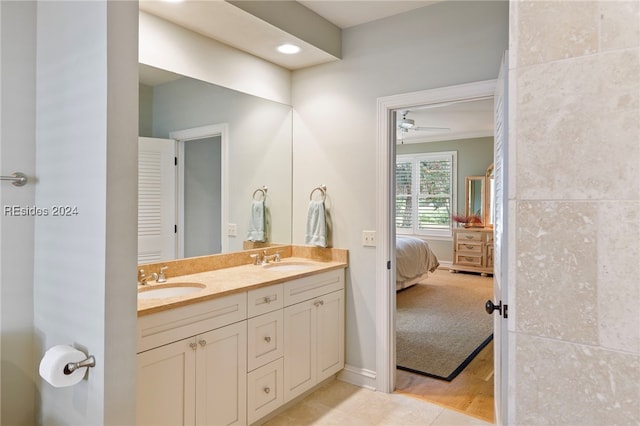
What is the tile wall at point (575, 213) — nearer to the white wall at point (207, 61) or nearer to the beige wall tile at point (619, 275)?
the beige wall tile at point (619, 275)

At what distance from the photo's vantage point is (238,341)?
2158 mm

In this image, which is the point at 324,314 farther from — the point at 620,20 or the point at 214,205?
the point at 620,20

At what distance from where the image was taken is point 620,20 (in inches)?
27.8

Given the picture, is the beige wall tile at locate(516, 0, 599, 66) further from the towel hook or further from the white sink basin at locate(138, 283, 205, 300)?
the white sink basin at locate(138, 283, 205, 300)

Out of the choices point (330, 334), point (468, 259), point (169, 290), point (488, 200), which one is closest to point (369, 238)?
point (330, 334)

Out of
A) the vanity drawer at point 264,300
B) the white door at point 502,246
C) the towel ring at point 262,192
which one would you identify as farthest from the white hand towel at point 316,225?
the white door at point 502,246

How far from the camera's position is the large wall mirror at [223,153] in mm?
2439

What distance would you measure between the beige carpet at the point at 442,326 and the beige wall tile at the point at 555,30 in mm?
2783

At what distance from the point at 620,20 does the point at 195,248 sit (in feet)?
7.95

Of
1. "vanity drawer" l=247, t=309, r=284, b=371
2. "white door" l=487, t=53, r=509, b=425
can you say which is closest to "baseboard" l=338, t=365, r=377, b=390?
"vanity drawer" l=247, t=309, r=284, b=371

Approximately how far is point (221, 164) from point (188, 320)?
4.38ft

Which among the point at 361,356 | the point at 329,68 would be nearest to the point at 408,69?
the point at 329,68

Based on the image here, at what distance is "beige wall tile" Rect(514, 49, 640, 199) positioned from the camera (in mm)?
703

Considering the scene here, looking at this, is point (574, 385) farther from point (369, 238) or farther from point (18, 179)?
point (369, 238)
